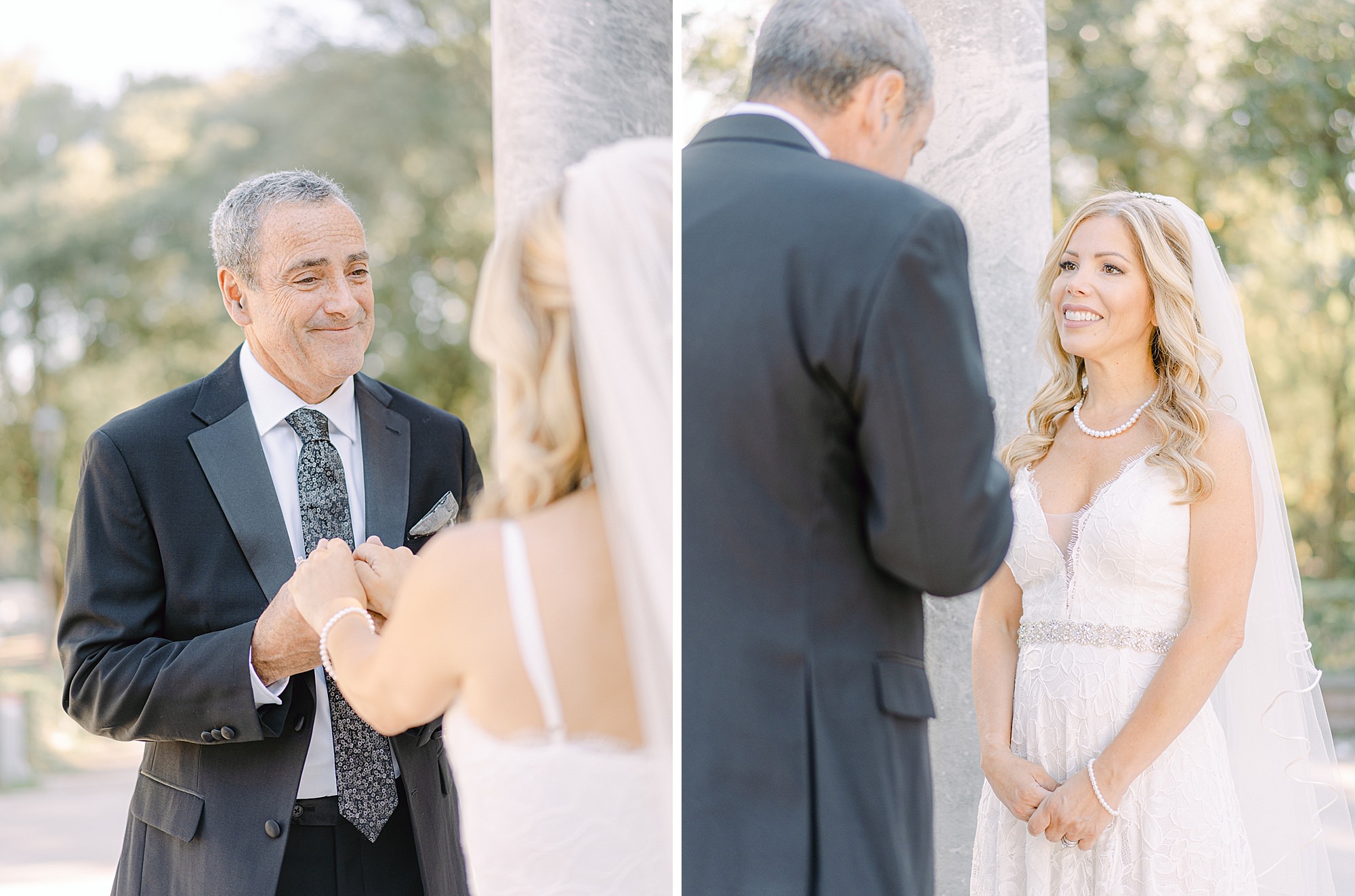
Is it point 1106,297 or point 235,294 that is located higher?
point 1106,297

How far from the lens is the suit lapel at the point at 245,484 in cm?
173

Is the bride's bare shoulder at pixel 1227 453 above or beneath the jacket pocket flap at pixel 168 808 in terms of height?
above

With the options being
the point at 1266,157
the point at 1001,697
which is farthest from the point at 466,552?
the point at 1266,157

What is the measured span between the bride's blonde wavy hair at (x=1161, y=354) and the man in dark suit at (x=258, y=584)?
131cm

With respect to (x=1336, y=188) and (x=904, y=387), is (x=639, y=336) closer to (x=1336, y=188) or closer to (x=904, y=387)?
(x=904, y=387)

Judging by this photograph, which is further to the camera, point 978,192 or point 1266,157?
point 1266,157

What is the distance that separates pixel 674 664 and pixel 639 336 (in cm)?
47

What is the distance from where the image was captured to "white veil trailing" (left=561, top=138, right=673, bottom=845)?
1.52 meters

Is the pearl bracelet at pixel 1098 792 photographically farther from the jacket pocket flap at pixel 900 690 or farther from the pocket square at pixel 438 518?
the pocket square at pixel 438 518

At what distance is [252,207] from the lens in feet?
5.79

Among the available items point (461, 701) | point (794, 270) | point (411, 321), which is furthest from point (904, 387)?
point (411, 321)

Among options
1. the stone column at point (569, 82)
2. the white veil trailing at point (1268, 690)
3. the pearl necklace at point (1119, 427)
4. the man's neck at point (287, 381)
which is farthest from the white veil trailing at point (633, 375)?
the white veil trailing at point (1268, 690)

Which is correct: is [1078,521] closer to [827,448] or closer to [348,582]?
[827,448]

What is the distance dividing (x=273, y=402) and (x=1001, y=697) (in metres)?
1.50
